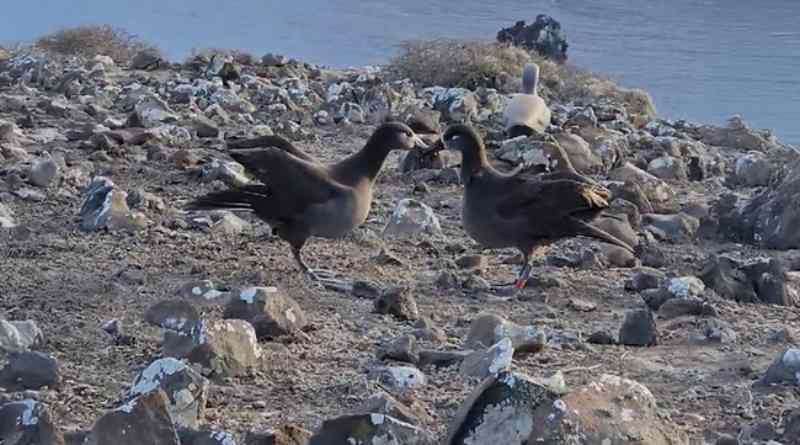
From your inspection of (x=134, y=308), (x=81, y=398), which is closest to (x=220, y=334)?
(x=81, y=398)

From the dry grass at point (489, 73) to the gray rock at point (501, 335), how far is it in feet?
29.2

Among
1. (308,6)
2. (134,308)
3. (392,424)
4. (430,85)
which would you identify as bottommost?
(308,6)

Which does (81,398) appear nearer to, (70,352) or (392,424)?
(70,352)

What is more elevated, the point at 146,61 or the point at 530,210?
the point at 530,210

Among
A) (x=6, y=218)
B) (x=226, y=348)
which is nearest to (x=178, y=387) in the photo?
(x=226, y=348)

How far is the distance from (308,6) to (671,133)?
14778 millimetres

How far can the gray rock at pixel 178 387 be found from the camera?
13.4 ft

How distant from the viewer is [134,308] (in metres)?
5.51

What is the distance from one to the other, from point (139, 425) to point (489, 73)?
11032 millimetres

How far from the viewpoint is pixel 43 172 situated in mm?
7766

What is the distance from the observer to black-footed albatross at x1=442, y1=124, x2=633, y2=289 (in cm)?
664

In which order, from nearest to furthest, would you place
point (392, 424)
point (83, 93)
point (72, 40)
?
point (392, 424), point (83, 93), point (72, 40)

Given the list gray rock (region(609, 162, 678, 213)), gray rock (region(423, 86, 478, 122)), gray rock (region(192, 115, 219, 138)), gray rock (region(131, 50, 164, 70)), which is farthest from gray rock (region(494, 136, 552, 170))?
gray rock (region(131, 50, 164, 70))

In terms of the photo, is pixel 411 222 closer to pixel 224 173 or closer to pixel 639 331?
pixel 224 173
